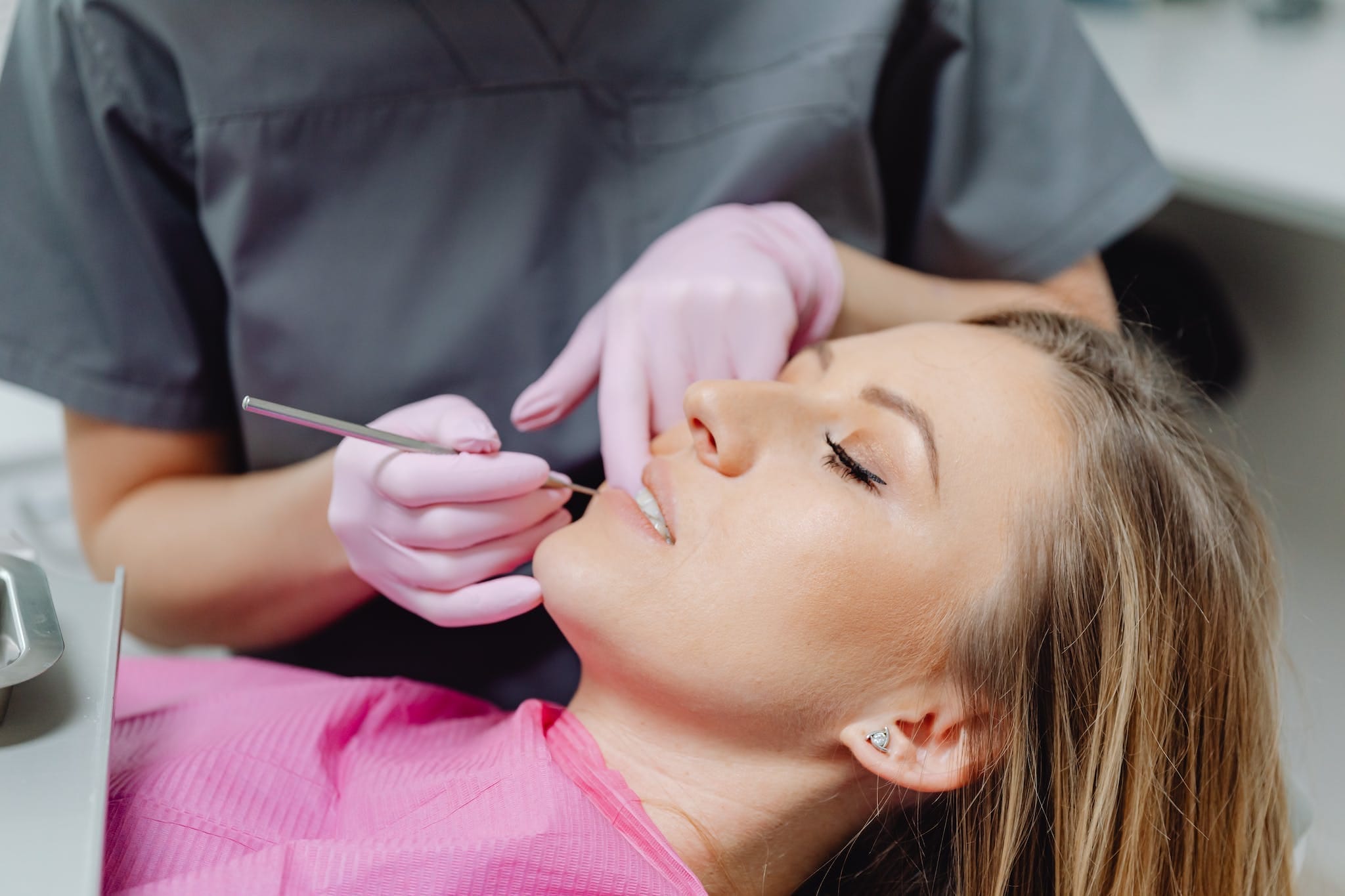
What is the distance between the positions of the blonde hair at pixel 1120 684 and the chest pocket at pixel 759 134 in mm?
264

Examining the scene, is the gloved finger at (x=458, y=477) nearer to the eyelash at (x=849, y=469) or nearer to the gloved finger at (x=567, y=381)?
the gloved finger at (x=567, y=381)

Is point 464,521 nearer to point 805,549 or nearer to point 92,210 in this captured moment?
point 805,549

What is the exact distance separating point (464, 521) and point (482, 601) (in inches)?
2.5

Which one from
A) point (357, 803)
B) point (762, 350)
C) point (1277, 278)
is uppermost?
point (762, 350)

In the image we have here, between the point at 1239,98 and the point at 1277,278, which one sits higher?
the point at 1239,98

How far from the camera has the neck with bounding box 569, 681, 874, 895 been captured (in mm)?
813

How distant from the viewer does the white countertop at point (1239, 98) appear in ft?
4.21

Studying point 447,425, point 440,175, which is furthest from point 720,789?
point 440,175

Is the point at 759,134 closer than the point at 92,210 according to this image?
No

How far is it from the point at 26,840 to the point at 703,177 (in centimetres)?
75

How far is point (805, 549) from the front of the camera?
0.77 meters

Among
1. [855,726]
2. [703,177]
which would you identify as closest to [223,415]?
[703,177]

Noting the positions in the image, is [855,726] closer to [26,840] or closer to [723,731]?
[723,731]

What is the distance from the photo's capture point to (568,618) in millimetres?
802
